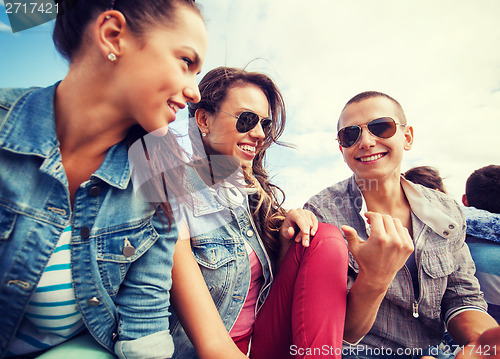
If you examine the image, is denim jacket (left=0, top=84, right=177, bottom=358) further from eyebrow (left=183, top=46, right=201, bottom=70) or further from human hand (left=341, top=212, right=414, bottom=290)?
human hand (left=341, top=212, right=414, bottom=290)

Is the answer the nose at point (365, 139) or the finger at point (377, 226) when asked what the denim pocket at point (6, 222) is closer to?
the finger at point (377, 226)

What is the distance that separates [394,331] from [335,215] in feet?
2.68

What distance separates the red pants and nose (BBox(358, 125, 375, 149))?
82cm

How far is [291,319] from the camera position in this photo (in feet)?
4.94

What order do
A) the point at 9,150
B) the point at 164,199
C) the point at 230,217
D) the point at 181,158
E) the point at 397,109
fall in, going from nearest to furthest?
the point at 9,150 < the point at 164,199 < the point at 181,158 < the point at 230,217 < the point at 397,109

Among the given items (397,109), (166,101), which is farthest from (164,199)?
(397,109)

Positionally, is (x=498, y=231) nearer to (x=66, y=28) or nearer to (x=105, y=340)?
(x=105, y=340)

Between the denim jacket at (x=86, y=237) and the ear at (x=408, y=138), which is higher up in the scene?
the ear at (x=408, y=138)

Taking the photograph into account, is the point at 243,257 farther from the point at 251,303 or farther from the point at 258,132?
the point at 258,132

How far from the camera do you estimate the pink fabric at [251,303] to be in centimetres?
158

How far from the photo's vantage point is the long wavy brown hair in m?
1.94

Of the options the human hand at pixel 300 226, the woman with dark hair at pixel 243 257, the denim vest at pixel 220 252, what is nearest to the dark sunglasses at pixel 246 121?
the woman with dark hair at pixel 243 257

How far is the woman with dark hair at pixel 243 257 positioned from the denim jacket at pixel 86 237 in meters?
0.16

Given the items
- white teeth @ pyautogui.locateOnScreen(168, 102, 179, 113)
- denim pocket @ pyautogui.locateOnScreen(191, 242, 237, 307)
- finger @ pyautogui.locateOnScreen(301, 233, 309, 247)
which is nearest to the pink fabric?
denim pocket @ pyautogui.locateOnScreen(191, 242, 237, 307)
